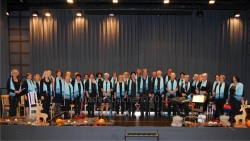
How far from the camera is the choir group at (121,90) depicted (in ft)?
26.6

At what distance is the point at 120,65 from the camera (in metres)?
12.2

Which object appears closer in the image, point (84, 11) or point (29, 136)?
point (29, 136)

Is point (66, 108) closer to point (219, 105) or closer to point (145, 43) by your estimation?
point (219, 105)

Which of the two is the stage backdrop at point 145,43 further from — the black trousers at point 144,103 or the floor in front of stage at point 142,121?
the floor in front of stage at point 142,121

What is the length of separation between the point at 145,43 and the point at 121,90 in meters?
4.02

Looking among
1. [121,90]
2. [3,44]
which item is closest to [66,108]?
[121,90]

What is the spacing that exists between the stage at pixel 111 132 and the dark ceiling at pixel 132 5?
5793 millimetres

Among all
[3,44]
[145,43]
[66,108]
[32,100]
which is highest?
[145,43]

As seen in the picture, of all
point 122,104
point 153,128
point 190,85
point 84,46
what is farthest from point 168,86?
point 84,46

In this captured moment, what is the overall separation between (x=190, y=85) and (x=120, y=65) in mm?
4457

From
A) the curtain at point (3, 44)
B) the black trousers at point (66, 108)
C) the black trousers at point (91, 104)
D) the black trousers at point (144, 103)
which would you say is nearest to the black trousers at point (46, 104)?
the black trousers at point (66, 108)

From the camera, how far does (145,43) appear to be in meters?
12.1

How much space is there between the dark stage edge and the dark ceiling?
19.0 ft

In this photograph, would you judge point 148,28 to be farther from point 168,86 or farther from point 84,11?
point 168,86
